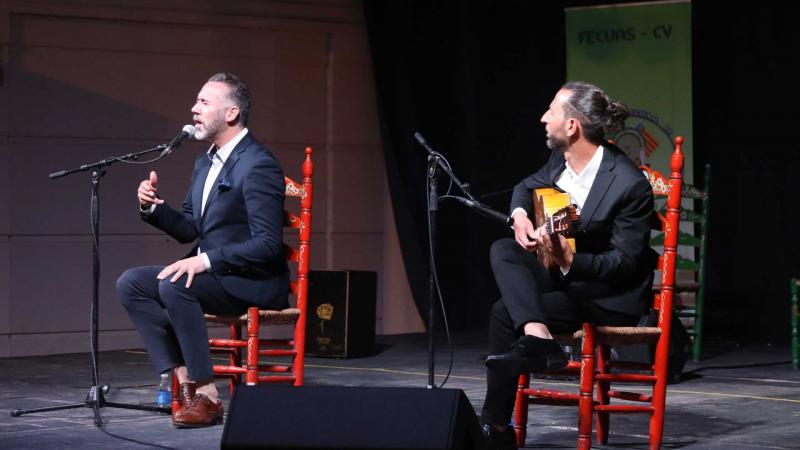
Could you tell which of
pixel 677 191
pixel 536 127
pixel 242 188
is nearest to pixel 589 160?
pixel 677 191

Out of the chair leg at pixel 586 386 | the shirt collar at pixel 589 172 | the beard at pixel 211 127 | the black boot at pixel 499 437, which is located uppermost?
the beard at pixel 211 127

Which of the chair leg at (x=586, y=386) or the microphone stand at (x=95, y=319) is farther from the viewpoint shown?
the microphone stand at (x=95, y=319)

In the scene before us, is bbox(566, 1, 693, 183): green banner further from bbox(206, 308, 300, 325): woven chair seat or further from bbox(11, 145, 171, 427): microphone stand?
bbox(11, 145, 171, 427): microphone stand

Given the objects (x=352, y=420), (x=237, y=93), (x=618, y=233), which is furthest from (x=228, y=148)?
(x=352, y=420)

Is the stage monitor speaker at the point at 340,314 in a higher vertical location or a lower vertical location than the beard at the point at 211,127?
lower

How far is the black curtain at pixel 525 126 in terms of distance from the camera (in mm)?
7297

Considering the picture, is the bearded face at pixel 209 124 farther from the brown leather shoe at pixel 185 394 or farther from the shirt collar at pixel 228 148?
the brown leather shoe at pixel 185 394

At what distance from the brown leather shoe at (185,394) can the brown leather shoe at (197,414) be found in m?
0.02

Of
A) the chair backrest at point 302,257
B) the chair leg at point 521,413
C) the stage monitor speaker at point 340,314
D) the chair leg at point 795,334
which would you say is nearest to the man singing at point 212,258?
the chair backrest at point 302,257

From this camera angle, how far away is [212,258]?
13.2 feet

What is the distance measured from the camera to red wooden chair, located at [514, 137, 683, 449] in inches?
134

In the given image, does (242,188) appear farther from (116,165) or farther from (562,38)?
(562,38)

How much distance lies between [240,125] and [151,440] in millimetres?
1098

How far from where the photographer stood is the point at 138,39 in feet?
23.8
